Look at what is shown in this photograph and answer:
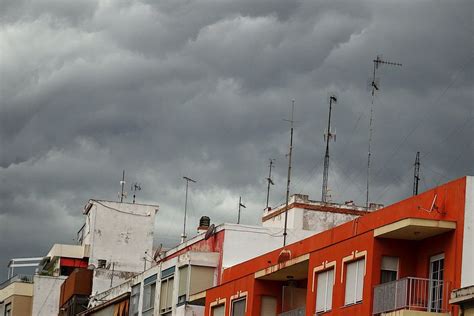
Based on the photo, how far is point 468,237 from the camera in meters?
38.4

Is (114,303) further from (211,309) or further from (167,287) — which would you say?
(211,309)

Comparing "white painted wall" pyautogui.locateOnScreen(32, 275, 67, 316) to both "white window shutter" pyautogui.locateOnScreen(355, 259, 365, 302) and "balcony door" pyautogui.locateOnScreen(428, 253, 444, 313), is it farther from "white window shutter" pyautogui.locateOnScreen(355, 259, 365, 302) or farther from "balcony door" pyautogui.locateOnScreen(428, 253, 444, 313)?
"balcony door" pyautogui.locateOnScreen(428, 253, 444, 313)

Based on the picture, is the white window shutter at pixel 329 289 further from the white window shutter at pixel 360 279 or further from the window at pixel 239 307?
the window at pixel 239 307

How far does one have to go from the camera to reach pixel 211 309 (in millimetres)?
56281

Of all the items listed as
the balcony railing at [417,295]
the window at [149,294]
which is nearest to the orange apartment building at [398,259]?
the balcony railing at [417,295]

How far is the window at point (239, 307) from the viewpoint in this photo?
5293 cm

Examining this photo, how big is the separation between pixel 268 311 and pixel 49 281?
1692 inches

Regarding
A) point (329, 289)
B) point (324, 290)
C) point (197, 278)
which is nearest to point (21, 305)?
point (197, 278)

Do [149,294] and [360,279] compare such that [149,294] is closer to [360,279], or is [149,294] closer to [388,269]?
[360,279]

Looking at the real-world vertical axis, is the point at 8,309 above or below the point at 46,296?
below

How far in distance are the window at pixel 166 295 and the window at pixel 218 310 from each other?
20.2 ft

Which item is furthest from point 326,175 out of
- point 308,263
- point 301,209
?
point 308,263

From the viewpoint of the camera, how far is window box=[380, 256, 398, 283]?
41.5 metres

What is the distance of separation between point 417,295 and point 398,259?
2.53 m
